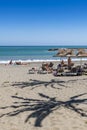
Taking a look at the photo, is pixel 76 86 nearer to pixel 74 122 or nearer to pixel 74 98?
pixel 74 98

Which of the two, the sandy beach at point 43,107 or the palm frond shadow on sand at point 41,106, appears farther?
the palm frond shadow on sand at point 41,106

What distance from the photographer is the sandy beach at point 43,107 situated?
8.47m

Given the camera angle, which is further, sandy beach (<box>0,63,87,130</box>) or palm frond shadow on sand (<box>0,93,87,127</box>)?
palm frond shadow on sand (<box>0,93,87,127</box>)

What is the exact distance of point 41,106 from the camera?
1045 centimetres

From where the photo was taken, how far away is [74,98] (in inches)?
473

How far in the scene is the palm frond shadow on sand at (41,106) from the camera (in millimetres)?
9363

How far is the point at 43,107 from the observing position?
10289mm

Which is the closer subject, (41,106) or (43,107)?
(43,107)

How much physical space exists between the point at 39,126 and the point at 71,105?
2.71 meters

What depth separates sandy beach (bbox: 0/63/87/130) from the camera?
27.8 ft

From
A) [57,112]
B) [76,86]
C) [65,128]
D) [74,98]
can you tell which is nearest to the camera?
[65,128]

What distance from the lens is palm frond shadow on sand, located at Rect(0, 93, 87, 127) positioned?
9.36m

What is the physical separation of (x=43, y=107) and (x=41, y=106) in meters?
0.17

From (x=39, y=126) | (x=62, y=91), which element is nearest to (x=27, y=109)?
(x=39, y=126)
